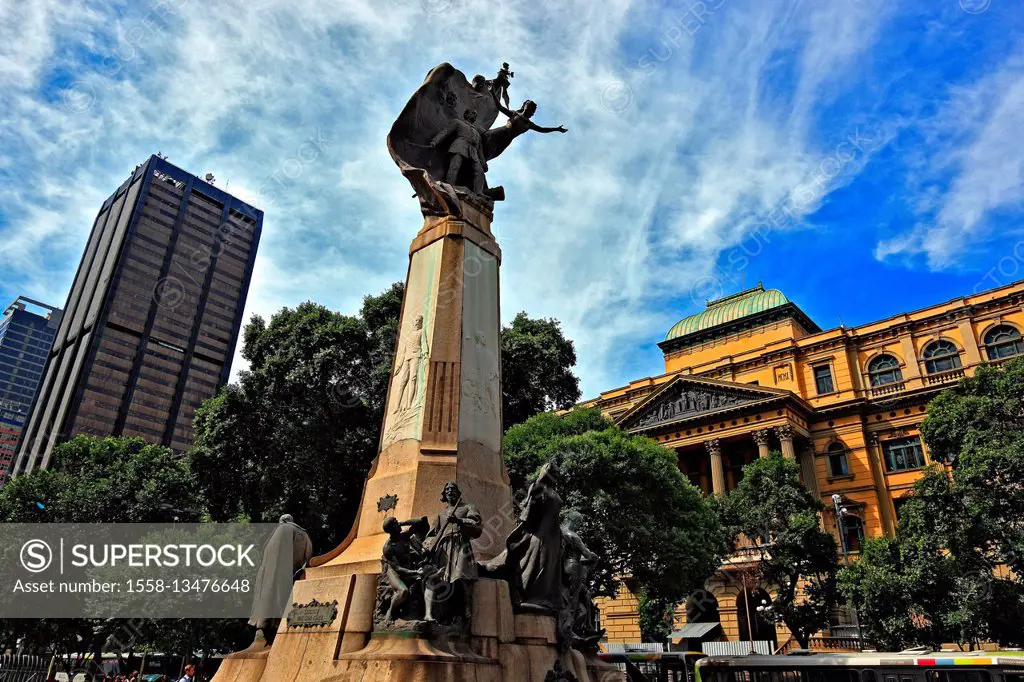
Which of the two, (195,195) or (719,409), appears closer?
(719,409)

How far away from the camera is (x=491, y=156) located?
10617 mm

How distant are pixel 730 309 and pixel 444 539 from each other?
45290 mm

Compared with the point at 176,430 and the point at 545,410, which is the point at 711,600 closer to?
the point at 545,410

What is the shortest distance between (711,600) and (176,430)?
67800 mm

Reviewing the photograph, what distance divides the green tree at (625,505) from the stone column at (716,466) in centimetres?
1683

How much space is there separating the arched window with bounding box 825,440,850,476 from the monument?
35230mm

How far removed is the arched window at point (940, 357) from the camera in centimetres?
3575

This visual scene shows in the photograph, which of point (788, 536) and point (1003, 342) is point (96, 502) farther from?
point (1003, 342)

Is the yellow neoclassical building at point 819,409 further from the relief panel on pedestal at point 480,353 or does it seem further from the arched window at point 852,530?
the relief panel on pedestal at point 480,353

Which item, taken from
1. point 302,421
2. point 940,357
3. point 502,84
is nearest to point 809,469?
point 940,357

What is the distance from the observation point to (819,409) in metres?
38.5

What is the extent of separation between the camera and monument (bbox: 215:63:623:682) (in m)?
5.50

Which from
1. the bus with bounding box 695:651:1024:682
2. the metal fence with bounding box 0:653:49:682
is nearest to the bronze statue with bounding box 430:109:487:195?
the metal fence with bounding box 0:653:49:682

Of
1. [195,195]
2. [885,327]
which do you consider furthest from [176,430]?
[885,327]
